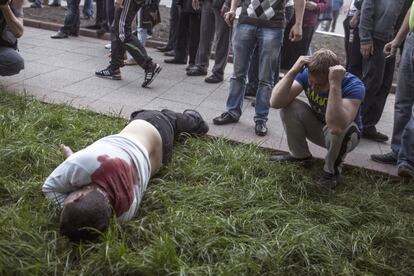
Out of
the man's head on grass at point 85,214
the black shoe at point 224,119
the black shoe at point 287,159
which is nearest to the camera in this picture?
the man's head on grass at point 85,214

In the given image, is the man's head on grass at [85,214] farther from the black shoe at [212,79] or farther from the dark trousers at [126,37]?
the black shoe at [212,79]

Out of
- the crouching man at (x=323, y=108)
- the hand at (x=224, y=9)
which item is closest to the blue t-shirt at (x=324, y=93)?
the crouching man at (x=323, y=108)

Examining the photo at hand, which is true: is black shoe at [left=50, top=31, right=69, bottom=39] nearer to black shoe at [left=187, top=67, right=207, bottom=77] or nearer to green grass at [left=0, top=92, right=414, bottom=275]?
black shoe at [left=187, top=67, right=207, bottom=77]

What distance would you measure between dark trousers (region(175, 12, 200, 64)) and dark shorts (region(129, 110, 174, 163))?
10.5 ft

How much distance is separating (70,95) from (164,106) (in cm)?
97

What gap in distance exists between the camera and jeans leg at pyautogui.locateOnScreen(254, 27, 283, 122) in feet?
13.4

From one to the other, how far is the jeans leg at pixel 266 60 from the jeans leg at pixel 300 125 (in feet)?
2.33

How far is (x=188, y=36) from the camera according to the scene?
6.73m

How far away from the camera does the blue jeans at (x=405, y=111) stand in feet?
11.9

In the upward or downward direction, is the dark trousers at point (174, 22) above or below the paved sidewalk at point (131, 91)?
Result: above

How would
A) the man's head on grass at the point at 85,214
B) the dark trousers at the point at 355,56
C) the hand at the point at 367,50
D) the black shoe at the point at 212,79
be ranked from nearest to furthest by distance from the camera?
the man's head on grass at the point at 85,214 → the hand at the point at 367,50 → the dark trousers at the point at 355,56 → the black shoe at the point at 212,79

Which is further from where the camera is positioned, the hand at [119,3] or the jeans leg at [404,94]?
the hand at [119,3]

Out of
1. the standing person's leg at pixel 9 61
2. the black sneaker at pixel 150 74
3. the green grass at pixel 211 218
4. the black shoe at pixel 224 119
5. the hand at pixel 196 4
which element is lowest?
the green grass at pixel 211 218

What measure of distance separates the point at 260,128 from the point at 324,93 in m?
1.08
